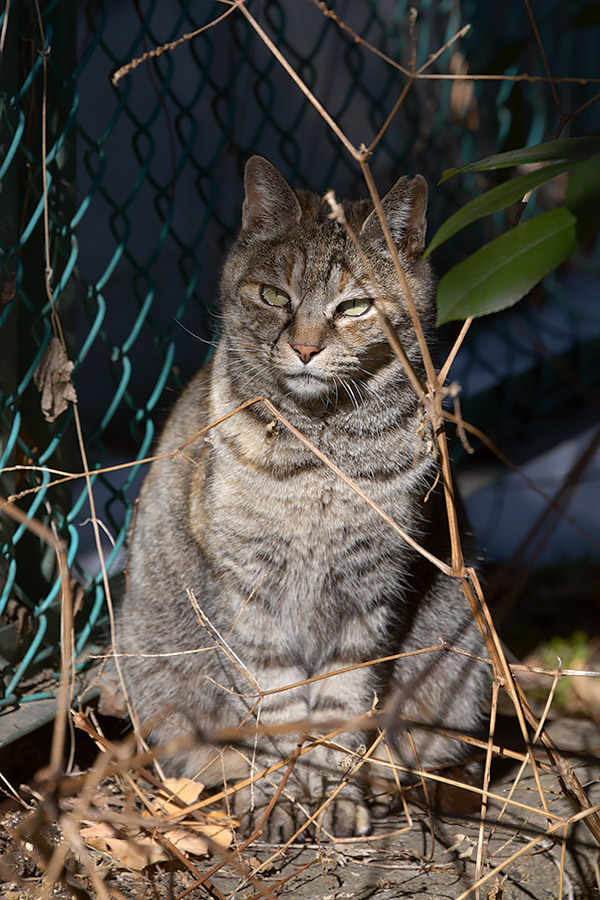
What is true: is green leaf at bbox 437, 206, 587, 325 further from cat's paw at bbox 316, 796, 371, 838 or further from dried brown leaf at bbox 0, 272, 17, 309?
cat's paw at bbox 316, 796, 371, 838

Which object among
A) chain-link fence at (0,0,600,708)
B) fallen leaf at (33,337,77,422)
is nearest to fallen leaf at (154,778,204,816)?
chain-link fence at (0,0,600,708)

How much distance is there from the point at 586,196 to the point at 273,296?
1.03 m

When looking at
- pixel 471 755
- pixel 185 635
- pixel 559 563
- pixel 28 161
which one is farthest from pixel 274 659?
pixel 559 563

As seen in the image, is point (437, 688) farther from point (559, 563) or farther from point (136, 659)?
point (559, 563)

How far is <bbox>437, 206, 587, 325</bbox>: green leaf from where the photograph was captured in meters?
0.95

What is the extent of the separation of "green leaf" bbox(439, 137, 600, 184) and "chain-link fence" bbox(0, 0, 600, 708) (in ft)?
0.89

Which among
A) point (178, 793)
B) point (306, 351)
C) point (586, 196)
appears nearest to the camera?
point (586, 196)

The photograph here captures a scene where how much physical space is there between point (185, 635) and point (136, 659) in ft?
0.50

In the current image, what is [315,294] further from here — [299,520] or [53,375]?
[53,375]

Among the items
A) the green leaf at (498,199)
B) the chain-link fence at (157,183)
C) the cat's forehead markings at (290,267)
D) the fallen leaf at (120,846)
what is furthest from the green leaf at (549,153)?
the fallen leaf at (120,846)

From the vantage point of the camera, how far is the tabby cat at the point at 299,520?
1794 mm

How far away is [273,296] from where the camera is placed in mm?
1854

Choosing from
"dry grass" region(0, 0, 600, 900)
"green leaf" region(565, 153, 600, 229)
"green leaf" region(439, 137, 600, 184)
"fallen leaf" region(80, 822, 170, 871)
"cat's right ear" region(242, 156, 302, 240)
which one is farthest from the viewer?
"cat's right ear" region(242, 156, 302, 240)

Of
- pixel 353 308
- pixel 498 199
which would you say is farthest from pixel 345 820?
pixel 498 199
